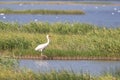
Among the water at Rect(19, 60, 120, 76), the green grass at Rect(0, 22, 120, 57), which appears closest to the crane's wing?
the green grass at Rect(0, 22, 120, 57)

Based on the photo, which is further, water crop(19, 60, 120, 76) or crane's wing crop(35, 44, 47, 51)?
crane's wing crop(35, 44, 47, 51)

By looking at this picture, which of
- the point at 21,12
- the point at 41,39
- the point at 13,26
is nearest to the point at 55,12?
the point at 21,12

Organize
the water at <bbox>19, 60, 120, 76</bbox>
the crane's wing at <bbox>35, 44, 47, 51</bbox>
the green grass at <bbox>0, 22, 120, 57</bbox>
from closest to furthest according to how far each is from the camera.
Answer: the water at <bbox>19, 60, 120, 76</bbox> → the crane's wing at <bbox>35, 44, 47, 51</bbox> → the green grass at <bbox>0, 22, 120, 57</bbox>

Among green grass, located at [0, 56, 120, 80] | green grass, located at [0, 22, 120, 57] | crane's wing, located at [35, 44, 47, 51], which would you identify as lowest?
green grass, located at [0, 22, 120, 57]

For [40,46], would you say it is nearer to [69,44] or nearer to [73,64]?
[69,44]

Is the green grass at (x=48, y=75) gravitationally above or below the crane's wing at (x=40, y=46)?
above

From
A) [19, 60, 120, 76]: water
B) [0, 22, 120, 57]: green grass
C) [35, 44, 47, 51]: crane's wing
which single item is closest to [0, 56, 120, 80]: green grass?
[19, 60, 120, 76]: water

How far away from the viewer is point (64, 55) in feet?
87.9

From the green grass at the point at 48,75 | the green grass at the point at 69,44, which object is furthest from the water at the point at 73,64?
the green grass at the point at 48,75

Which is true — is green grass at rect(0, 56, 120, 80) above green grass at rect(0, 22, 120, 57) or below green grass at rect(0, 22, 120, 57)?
above

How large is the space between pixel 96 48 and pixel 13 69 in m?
7.81

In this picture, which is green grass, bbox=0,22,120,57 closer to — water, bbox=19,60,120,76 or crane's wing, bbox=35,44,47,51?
crane's wing, bbox=35,44,47,51

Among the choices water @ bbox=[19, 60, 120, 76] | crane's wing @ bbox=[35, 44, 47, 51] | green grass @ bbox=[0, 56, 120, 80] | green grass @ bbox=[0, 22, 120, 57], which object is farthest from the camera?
green grass @ bbox=[0, 22, 120, 57]

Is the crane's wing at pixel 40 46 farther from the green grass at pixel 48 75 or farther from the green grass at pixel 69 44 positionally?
the green grass at pixel 48 75
